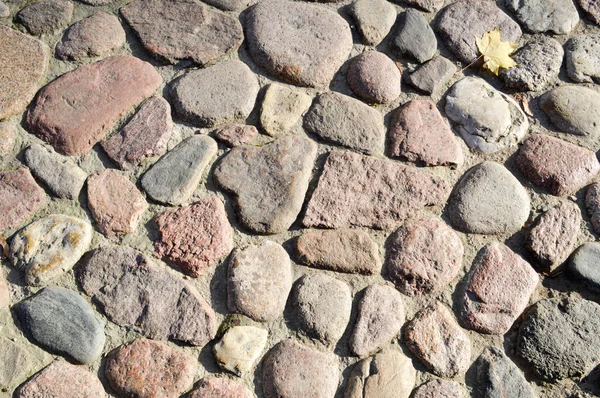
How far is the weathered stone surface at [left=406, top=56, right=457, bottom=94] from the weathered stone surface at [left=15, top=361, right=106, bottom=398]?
113 centimetres

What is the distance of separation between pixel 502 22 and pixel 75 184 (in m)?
1.31

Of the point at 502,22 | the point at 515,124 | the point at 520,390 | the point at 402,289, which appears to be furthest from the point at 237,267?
the point at 502,22

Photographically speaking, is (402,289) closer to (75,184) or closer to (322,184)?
(322,184)

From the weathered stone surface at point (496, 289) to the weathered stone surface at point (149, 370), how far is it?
701 millimetres

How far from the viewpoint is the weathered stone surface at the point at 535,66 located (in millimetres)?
1810

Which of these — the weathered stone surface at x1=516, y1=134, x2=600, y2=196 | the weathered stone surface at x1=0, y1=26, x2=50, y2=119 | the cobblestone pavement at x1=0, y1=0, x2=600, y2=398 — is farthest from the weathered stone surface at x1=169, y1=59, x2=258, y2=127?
the weathered stone surface at x1=516, y1=134, x2=600, y2=196

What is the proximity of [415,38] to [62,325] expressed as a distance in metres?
1.20

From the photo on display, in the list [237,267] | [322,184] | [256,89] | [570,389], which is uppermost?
[256,89]

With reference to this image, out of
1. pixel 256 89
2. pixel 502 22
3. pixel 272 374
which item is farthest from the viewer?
pixel 502 22

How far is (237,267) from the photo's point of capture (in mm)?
1495

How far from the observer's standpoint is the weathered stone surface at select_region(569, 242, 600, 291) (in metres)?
1.61

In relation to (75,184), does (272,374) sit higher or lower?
lower

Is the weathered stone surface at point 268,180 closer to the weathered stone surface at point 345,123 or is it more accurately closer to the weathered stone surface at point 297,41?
the weathered stone surface at point 345,123

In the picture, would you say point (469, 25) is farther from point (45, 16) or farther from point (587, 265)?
point (45, 16)
